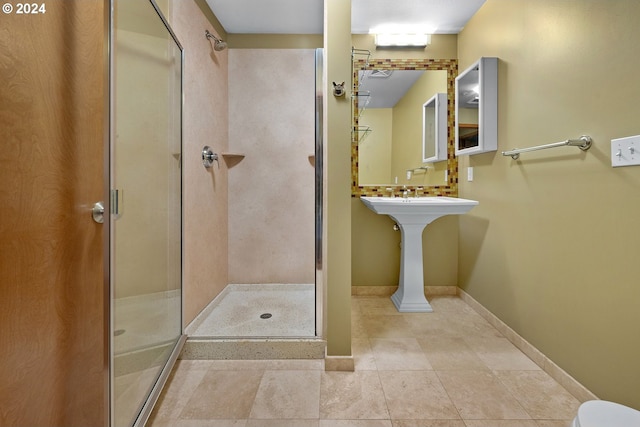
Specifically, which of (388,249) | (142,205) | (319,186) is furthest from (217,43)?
(388,249)

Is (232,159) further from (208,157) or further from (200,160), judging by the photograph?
(200,160)

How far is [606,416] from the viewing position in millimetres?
895

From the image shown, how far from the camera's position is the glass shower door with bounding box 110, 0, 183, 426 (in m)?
1.10

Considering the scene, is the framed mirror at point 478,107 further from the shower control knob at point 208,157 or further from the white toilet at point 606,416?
the shower control knob at point 208,157

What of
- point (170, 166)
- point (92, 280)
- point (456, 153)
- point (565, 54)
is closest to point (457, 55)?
point (456, 153)

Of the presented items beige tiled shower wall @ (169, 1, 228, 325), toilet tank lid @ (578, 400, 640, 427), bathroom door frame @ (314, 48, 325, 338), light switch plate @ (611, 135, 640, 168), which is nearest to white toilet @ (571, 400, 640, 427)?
toilet tank lid @ (578, 400, 640, 427)

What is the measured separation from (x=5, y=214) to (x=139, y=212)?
1.35 ft

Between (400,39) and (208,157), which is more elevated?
(400,39)

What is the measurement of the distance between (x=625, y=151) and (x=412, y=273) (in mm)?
1545

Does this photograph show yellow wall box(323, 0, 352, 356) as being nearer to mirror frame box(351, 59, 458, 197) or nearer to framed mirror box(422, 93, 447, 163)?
mirror frame box(351, 59, 458, 197)

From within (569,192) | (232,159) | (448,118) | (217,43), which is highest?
(217,43)

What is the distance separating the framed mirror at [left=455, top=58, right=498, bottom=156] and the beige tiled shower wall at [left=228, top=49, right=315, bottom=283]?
4.15 ft

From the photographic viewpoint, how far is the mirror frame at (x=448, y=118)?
8.86 feet

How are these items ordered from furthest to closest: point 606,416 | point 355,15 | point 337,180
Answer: point 355,15, point 337,180, point 606,416
